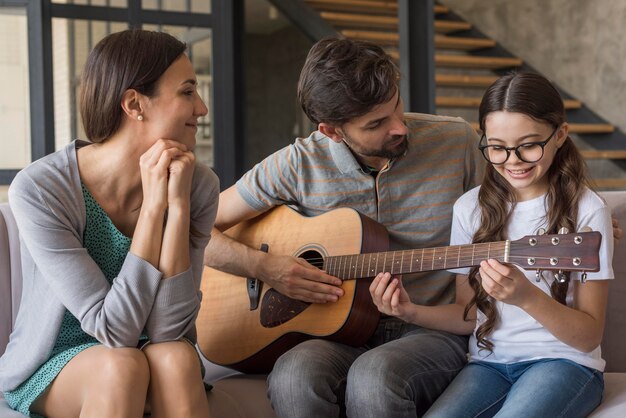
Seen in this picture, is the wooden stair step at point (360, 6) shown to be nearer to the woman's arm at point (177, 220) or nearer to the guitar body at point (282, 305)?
the guitar body at point (282, 305)

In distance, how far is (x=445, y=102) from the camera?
17.6 feet

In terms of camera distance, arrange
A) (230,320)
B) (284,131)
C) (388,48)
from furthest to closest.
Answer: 1. (284,131)
2. (388,48)
3. (230,320)

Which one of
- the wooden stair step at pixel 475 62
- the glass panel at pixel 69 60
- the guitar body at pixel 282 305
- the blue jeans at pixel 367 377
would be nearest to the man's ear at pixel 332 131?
the guitar body at pixel 282 305

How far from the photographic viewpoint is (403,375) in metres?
1.83

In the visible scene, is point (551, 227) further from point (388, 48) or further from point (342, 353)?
point (388, 48)

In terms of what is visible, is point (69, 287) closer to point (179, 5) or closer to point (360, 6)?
point (179, 5)

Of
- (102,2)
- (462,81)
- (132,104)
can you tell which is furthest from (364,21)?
(132,104)

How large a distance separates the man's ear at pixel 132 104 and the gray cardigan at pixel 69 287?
0.57ft

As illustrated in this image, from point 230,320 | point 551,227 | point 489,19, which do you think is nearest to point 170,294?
point 230,320

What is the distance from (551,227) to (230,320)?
3.05 ft

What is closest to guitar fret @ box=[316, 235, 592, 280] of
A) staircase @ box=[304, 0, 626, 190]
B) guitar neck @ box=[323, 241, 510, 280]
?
guitar neck @ box=[323, 241, 510, 280]

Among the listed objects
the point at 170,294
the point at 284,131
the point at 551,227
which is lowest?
the point at 284,131

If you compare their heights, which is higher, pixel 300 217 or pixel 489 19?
pixel 489 19

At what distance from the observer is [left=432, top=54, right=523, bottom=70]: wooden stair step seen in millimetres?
5598
